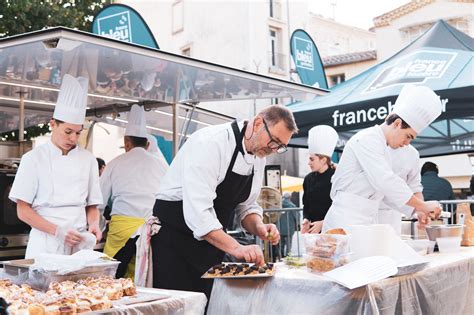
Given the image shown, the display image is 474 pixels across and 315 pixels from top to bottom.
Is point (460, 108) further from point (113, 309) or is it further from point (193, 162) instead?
point (113, 309)

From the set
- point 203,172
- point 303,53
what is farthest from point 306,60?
point 203,172

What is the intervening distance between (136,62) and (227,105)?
18307 millimetres

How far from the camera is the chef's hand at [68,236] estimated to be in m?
2.76

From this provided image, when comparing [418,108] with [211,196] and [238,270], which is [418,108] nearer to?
[211,196]

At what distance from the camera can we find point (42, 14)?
9188mm

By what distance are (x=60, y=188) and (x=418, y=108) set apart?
1818 mm

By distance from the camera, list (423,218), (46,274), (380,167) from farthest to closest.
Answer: (423,218) < (380,167) < (46,274)

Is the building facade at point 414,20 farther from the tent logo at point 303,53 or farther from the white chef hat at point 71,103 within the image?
the white chef hat at point 71,103

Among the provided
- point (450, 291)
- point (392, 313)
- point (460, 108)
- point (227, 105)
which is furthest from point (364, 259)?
point (227, 105)

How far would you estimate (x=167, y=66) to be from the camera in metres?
3.74

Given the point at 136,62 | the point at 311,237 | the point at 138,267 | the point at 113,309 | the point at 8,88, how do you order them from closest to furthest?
the point at 113,309
the point at 311,237
the point at 138,267
the point at 136,62
the point at 8,88

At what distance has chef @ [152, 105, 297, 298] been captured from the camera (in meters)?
2.47

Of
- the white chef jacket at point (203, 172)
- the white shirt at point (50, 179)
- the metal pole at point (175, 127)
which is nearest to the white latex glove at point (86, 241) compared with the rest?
the white shirt at point (50, 179)

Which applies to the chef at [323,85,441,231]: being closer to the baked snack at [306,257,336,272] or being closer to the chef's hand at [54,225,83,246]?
the baked snack at [306,257,336,272]
